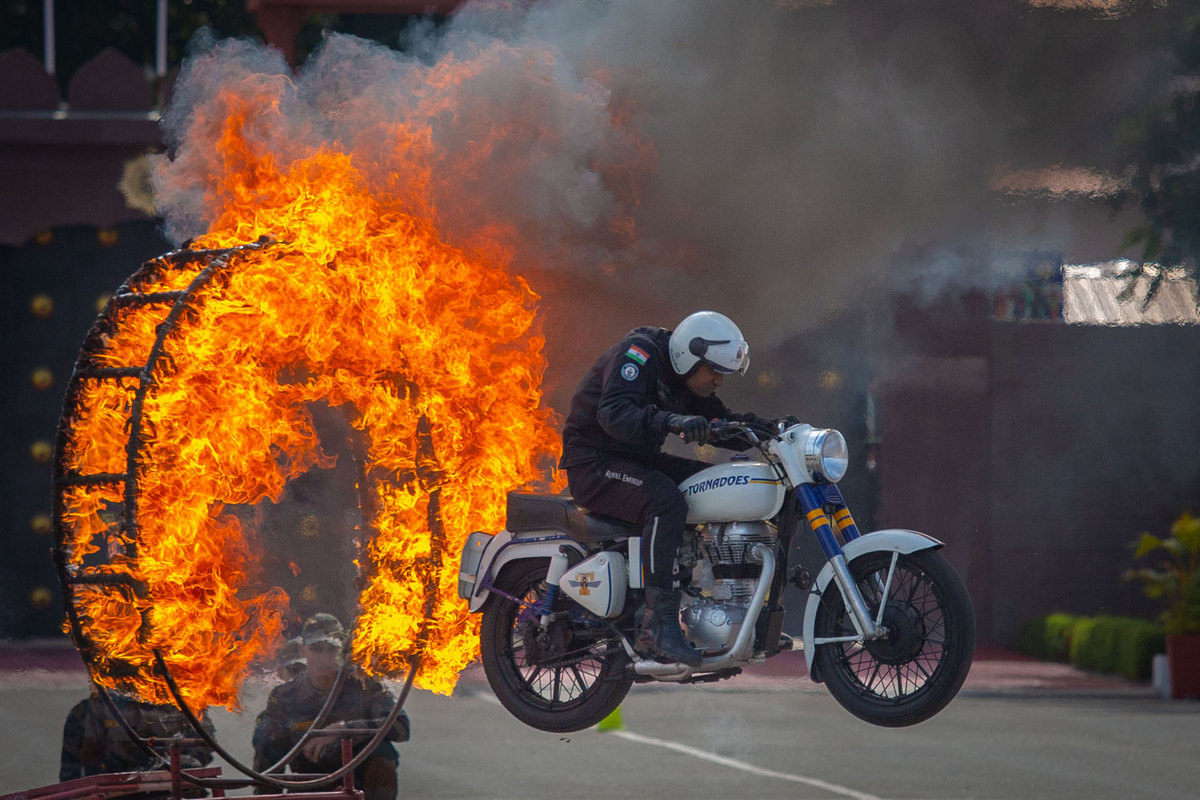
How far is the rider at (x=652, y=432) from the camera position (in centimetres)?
776

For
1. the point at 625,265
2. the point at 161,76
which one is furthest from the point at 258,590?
the point at 161,76

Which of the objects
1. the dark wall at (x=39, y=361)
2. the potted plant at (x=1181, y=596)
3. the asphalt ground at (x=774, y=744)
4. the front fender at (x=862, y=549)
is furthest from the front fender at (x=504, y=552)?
the potted plant at (x=1181, y=596)

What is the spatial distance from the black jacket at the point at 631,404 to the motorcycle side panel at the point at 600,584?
0.50m

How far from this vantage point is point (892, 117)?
981 centimetres

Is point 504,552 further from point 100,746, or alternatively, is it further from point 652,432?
point 100,746

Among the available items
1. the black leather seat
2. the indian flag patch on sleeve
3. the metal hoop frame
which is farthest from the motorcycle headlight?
the metal hoop frame

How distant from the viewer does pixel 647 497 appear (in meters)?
7.88

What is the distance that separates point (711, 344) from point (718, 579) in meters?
1.11

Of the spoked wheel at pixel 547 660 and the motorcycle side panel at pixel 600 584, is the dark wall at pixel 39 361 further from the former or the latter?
the motorcycle side panel at pixel 600 584

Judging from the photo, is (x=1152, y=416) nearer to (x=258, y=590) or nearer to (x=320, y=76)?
(x=258, y=590)

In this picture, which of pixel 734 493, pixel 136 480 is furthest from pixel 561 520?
pixel 136 480

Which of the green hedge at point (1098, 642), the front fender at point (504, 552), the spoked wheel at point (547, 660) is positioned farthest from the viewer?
the green hedge at point (1098, 642)

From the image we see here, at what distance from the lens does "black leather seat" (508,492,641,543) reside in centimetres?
824

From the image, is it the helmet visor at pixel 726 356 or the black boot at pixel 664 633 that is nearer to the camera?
the black boot at pixel 664 633
